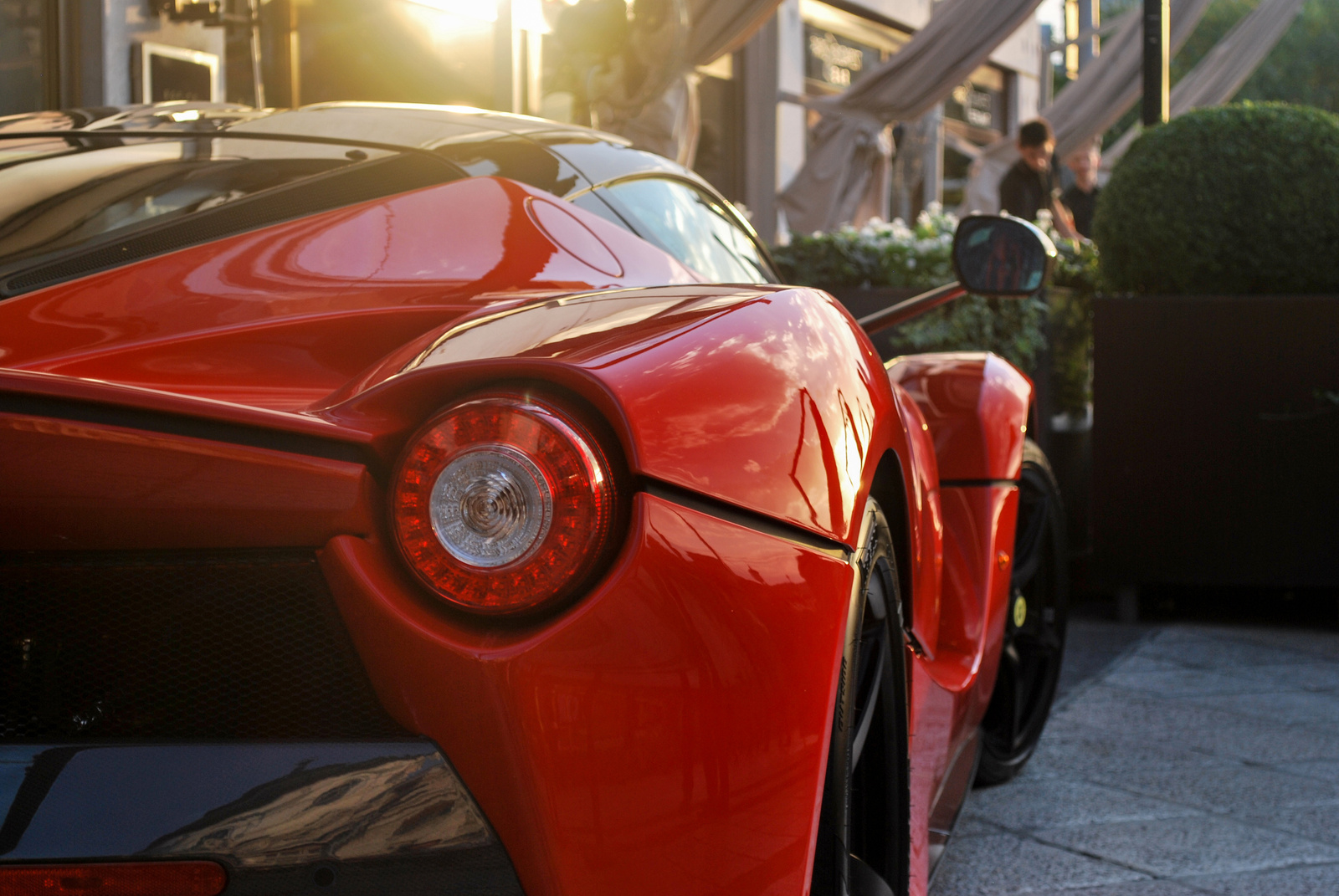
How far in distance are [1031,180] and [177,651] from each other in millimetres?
7957

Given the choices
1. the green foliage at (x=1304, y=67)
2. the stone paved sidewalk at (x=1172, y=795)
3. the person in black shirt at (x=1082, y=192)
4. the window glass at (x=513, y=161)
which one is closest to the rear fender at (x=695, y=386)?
the window glass at (x=513, y=161)

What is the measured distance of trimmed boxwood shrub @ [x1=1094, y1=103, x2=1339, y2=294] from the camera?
525 cm

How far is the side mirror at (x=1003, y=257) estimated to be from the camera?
278 centimetres

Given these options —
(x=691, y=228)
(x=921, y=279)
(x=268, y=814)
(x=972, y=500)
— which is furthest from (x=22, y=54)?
(x=268, y=814)

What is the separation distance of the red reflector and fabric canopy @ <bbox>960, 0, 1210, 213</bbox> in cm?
1426

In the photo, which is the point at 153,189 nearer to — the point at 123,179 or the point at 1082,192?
the point at 123,179

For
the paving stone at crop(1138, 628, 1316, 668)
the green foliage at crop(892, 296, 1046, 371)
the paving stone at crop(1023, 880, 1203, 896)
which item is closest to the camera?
the paving stone at crop(1023, 880, 1203, 896)

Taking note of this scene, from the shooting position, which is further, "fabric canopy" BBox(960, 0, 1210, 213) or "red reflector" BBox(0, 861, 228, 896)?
"fabric canopy" BBox(960, 0, 1210, 213)

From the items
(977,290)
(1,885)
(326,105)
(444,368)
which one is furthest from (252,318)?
(977,290)

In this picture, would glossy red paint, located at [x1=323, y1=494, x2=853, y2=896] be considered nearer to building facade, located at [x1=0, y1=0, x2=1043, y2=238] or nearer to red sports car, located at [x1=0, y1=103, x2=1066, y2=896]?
red sports car, located at [x1=0, y1=103, x2=1066, y2=896]

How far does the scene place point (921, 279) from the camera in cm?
649

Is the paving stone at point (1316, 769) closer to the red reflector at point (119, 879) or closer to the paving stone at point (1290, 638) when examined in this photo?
the paving stone at point (1290, 638)

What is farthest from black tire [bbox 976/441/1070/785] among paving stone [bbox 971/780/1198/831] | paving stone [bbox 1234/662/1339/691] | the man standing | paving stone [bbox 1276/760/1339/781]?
the man standing

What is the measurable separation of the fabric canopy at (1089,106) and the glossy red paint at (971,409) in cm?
1232
